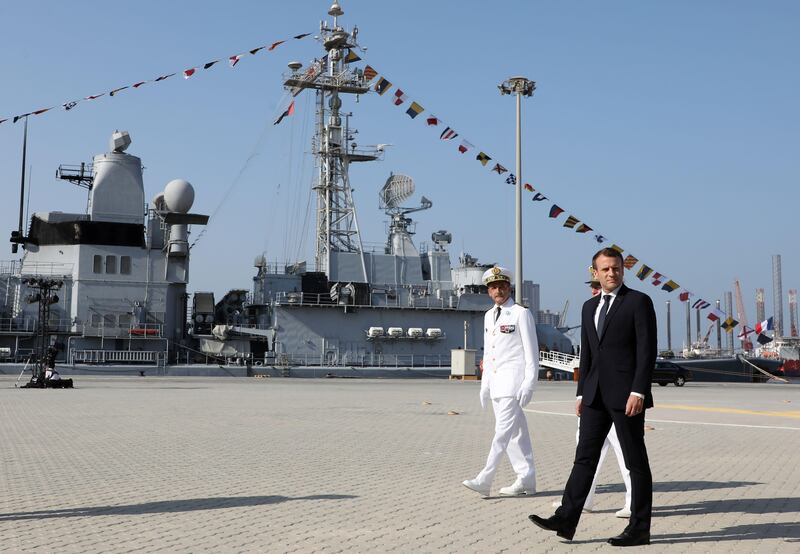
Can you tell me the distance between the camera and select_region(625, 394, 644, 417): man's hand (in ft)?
16.7

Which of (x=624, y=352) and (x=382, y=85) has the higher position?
(x=382, y=85)

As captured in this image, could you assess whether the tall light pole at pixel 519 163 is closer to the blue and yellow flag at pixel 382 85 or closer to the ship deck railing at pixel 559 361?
the blue and yellow flag at pixel 382 85

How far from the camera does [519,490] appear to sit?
22.2 feet

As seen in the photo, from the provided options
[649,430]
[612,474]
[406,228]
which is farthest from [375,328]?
[612,474]

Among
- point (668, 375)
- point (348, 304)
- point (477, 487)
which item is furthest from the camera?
point (348, 304)

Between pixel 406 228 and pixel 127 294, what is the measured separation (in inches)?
597

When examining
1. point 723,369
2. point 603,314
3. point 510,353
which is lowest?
point 723,369

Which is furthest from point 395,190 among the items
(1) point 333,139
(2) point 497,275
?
(2) point 497,275

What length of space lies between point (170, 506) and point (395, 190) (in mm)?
42093

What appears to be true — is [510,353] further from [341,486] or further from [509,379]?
[341,486]

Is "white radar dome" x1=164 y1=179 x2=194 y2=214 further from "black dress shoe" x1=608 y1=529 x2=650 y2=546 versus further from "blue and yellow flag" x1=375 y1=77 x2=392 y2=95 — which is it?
"black dress shoe" x1=608 y1=529 x2=650 y2=546

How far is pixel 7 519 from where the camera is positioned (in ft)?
18.4

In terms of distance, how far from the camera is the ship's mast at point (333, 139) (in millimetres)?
45469

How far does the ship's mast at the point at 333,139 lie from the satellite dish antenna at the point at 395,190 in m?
1.90
